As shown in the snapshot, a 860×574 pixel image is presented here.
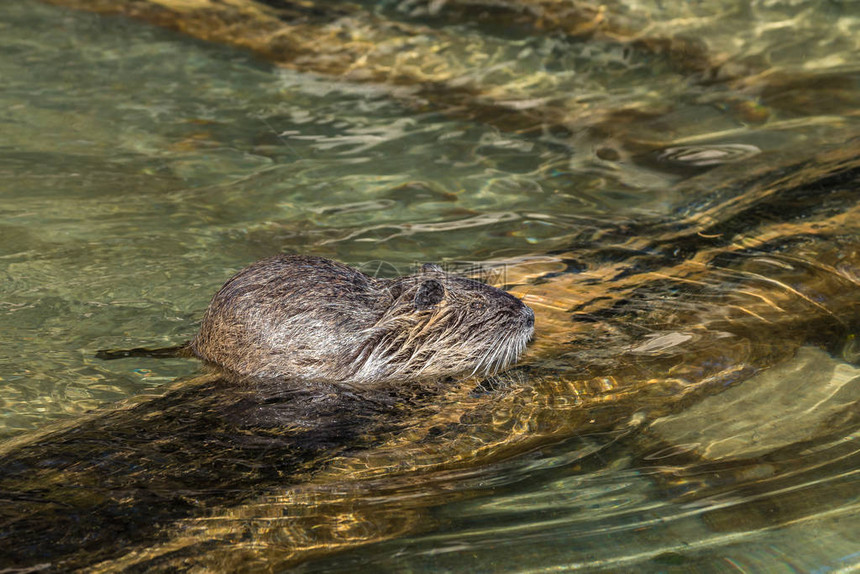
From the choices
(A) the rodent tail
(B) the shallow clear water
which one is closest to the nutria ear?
(B) the shallow clear water

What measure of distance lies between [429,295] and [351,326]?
0.49 metres

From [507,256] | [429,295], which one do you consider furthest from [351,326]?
[507,256]

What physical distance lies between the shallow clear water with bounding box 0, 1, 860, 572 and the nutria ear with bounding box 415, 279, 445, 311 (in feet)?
1.72

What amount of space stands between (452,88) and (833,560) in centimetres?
700

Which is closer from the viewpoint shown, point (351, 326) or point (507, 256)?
point (351, 326)

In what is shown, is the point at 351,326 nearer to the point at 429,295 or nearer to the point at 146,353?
the point at 429,295

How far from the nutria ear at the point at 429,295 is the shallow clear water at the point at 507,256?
523 millimetres

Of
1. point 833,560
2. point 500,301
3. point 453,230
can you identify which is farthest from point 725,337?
point 453,230

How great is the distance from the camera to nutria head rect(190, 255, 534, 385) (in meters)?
4.47

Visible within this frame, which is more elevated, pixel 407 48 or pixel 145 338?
pixel 407 48

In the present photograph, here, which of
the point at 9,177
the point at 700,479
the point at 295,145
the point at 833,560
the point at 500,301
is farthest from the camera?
the point at 295,145

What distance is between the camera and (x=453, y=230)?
22.1 feet

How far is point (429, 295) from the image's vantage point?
4.83 meters

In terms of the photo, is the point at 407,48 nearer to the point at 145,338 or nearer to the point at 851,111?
the point at 851,111
